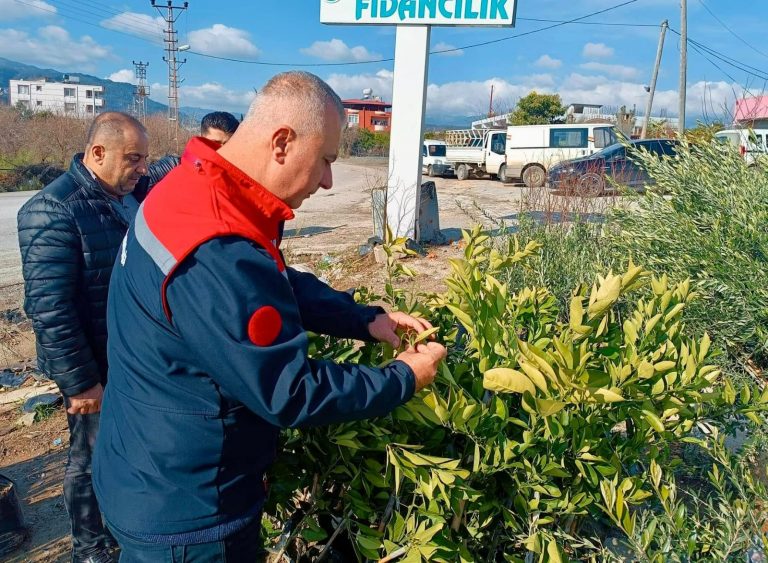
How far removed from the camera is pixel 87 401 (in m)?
2.51

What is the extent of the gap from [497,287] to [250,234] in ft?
2.31

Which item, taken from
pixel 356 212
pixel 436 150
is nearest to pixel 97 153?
pixel 356 212

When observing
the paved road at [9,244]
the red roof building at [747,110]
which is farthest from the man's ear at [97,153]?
the paved road at [9,244]

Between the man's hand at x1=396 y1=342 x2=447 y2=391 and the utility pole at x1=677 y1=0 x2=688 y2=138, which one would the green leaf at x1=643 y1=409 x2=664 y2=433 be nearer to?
the man's hand at x1=396 y1=342 x2=447 y2=391

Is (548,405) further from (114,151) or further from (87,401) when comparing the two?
(114,151)

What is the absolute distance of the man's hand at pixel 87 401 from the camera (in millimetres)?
2498

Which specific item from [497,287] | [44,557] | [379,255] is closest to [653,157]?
[497,287]

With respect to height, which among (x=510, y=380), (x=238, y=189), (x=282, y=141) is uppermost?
(x=282, y=141)

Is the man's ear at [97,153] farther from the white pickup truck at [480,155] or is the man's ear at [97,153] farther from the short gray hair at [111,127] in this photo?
the white pickup truck at [480,155]

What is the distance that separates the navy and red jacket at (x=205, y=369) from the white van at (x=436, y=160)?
2491 cm

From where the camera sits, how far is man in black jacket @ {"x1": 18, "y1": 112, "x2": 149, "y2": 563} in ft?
7.89

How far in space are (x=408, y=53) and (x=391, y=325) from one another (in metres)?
7.21

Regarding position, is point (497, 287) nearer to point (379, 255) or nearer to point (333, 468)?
point (333, 468)

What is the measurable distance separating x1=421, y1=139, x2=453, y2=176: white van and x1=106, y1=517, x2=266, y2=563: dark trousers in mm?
24928
